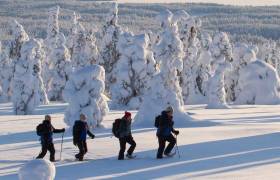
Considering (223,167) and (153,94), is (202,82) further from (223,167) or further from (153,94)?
(223,167)

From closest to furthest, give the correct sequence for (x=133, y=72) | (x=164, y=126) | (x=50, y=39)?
(x=164, y=126) → (x=133, y=72) → (x=50, y=39)

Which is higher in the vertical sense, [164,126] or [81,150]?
[164,126]

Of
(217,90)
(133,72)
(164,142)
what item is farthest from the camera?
(217,90)

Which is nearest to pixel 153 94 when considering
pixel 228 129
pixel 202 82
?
pixel 228 129

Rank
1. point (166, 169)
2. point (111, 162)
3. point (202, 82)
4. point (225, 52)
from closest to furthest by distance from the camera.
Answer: point (166, 169)
point (111, 162)
point (225, 52)
point (202, 82)

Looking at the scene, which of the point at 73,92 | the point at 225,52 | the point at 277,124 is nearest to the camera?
the point at 73,92

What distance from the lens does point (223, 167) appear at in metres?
17.5

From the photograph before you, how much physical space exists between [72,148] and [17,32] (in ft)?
148

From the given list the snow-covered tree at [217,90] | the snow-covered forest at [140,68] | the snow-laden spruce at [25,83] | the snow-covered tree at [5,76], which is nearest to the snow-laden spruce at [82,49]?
the snow-covered forest at [140,68]

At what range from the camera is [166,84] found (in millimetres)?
33719

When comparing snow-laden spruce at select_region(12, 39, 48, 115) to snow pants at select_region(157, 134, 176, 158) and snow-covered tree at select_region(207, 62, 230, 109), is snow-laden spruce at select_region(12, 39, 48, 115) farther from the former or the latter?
snow pants at select_region(157, 134, 176, 158)

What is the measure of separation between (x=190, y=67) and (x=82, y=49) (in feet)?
54.3

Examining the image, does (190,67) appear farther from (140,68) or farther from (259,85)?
(140,68)

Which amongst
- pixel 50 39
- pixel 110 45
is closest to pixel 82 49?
pixel 50 39
